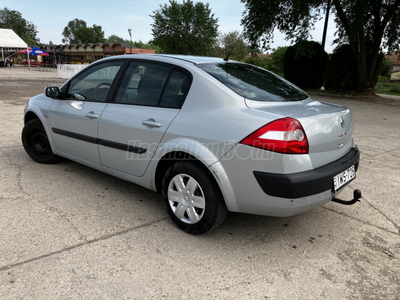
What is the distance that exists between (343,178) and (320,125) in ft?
1.75

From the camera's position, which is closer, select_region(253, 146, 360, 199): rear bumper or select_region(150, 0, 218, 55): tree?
select_region(253, 146, 360, 199): rear bumper

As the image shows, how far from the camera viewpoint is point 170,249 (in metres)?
2.60

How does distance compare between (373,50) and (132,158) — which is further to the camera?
(373,50)

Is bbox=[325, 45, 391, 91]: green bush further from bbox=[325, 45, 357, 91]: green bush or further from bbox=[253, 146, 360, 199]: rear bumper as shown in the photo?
bbox=[253, 146, 360, 199]: rear bumper

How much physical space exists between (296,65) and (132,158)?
64.3 feet

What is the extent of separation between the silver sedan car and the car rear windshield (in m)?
0.01

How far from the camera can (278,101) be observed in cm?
280

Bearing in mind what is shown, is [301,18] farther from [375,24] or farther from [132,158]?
[132,158]

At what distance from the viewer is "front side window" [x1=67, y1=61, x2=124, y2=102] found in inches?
138

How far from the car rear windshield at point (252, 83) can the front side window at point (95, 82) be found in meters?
1.10

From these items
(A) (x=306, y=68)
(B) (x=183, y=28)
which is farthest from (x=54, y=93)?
(B) (x=183, y=28)

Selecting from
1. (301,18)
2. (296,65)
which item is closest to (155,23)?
(296,65)

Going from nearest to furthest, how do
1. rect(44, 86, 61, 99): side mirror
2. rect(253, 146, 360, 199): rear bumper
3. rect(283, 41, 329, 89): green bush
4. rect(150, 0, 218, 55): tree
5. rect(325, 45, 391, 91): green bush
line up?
rect(253, 146, 360, 199): rear bumper
rect(44, 86, 61, 99): side mirror
rect(325, 45, 391, 91): green bush
rect(283, 41, 329, 89): green bush
rect(150, 0, 218, 55): tree

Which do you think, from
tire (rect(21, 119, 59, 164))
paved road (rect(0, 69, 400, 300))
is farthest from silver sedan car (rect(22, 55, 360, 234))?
tire (rect(21, 119, 59, 164))
